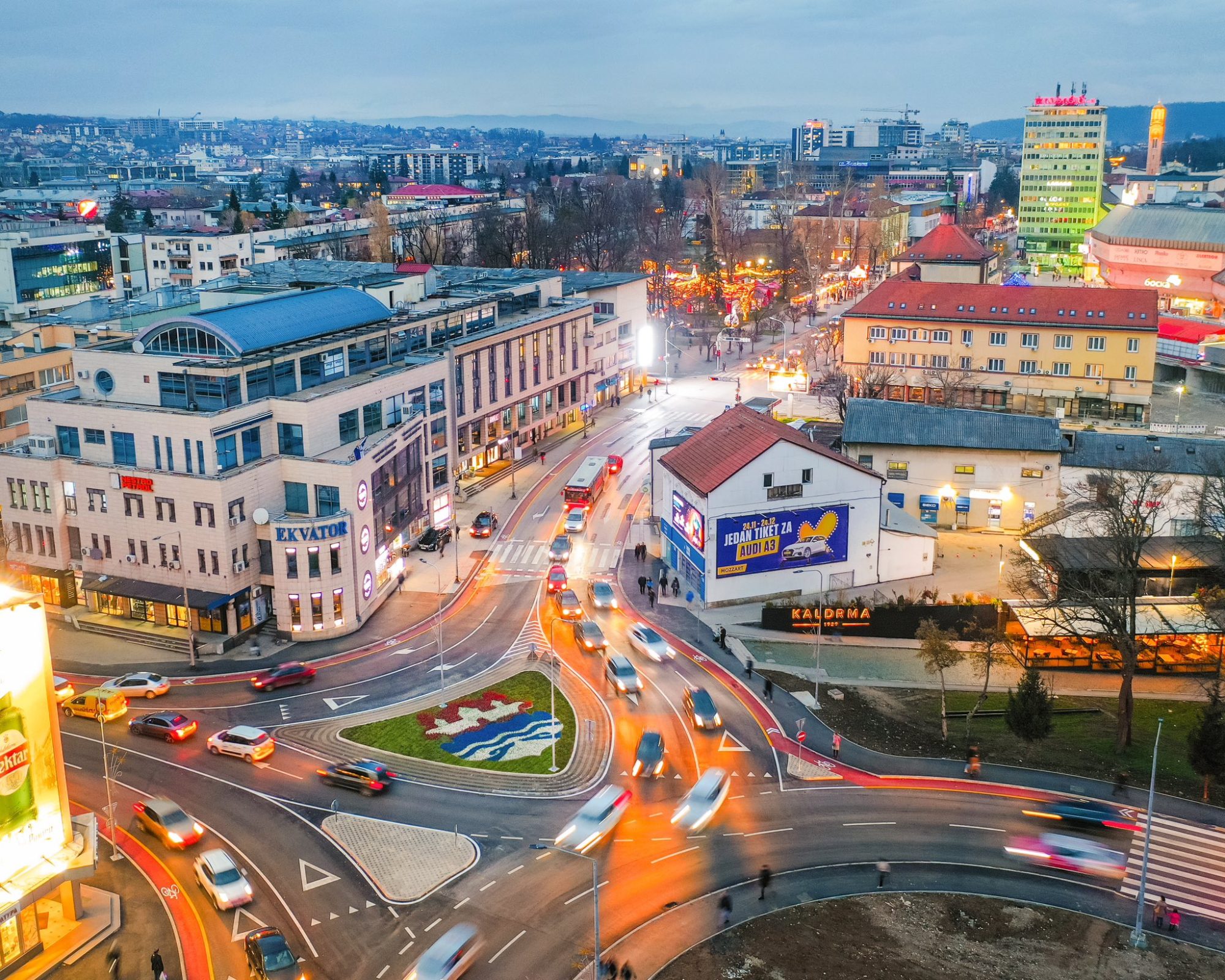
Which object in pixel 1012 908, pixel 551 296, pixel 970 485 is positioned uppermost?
pixel 551 296

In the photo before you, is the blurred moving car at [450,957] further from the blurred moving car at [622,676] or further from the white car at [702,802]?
the blurred moving car at [622,676]

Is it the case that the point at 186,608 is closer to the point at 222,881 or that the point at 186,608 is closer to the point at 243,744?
the point at 243,744

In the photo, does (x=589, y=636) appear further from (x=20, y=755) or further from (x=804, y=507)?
(x=20, y=755)

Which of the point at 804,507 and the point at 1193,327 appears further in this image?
the point at 1193,327

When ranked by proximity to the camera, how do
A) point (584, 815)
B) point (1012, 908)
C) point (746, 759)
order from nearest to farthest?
point (1012, 908)
point (584, 815)
point (746, 759)

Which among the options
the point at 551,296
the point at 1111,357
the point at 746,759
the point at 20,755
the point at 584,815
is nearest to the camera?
the point at 20,755

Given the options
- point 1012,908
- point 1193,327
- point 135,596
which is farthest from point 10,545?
point 1193,327
